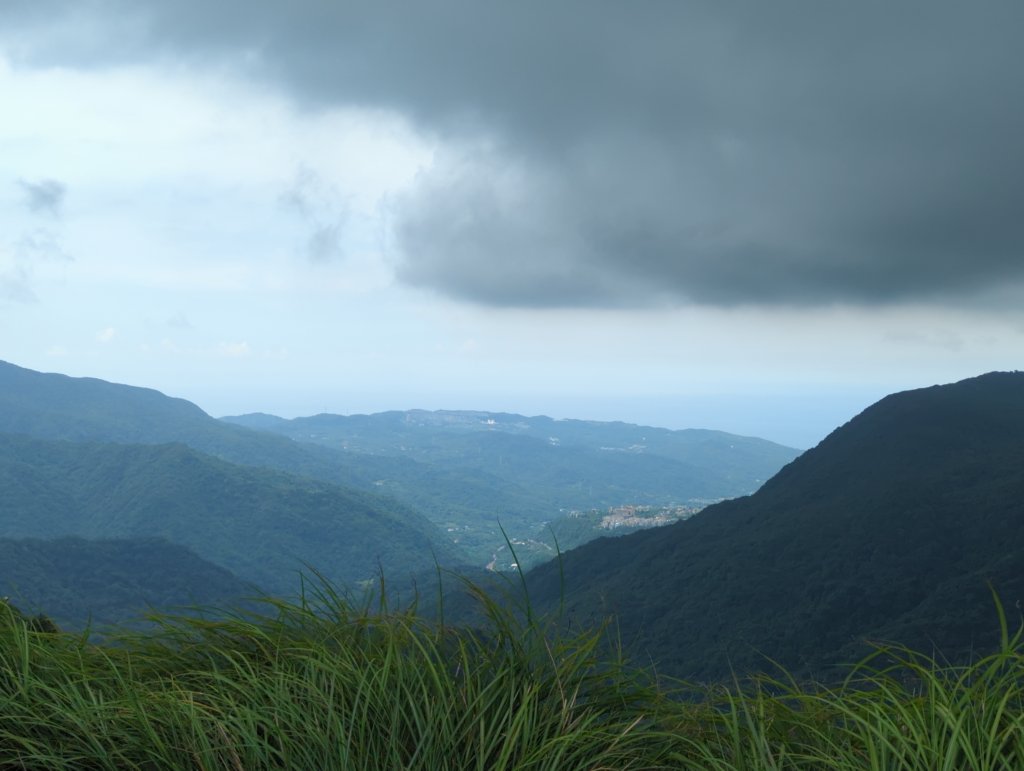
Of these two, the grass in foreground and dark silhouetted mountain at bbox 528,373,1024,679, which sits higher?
the grass in foreground

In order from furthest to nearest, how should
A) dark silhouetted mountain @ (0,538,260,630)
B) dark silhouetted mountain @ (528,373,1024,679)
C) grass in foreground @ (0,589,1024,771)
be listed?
dark silhouetted mountain @ (0,538,260,630)
dark silhouetted mountain @ (528,373,1024,679)
grass in foreground @ (0,589,1024,771)

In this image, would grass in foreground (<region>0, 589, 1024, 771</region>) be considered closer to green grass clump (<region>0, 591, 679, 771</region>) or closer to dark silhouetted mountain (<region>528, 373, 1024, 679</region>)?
green grass clump (<region>0, 591, 679, 771</region>)

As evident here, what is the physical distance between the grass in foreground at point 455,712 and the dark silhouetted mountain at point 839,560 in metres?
52.3

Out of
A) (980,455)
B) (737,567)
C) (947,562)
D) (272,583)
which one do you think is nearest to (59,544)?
(272,583)

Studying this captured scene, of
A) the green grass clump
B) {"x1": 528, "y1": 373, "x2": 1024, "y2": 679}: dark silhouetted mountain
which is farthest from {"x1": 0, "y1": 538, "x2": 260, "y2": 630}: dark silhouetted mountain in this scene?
the green grass clump

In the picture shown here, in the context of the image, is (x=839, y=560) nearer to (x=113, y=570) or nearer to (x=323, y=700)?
(x=323, y=700)

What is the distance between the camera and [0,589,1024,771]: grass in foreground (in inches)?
112

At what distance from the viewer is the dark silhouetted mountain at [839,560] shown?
68438 millimetres

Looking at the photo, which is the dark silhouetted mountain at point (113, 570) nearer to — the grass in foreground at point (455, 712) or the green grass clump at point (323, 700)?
the green grass clump at point (323, 700)

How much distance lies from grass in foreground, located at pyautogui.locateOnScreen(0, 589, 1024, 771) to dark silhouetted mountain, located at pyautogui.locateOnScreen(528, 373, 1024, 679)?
52.3 m

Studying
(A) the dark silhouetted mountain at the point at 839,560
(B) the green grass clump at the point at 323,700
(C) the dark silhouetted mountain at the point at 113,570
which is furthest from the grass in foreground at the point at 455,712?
(C) the dark silhouetted mountain at the point at 113,570

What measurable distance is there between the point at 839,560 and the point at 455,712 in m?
94.0

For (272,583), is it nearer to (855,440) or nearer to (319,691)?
(855,440)

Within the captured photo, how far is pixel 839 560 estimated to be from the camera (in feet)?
287
